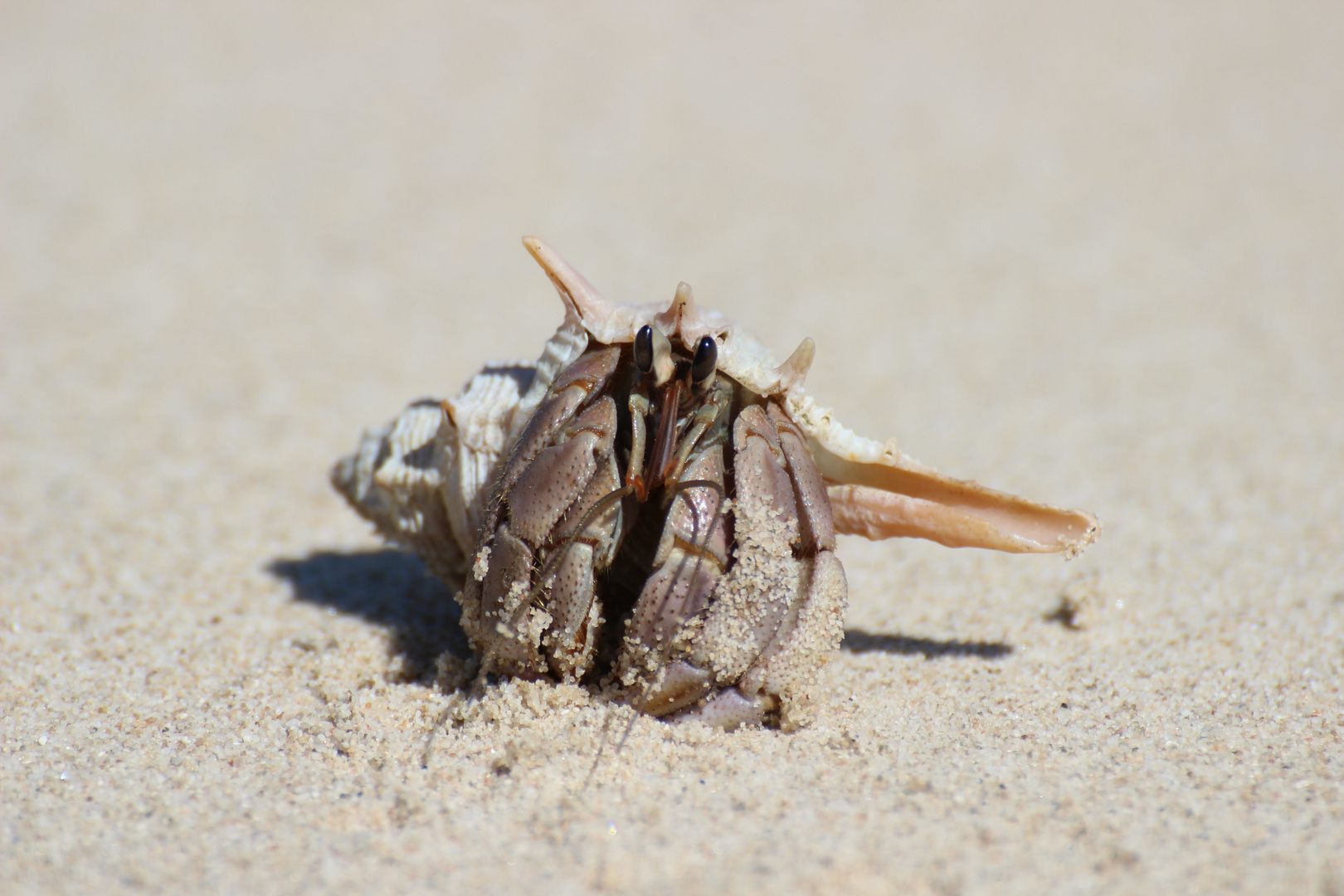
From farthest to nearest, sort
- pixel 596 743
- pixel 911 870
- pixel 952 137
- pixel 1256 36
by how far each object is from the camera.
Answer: pixel 1256 36
pixel 952 137
pixel 596 743
pixel 911 870

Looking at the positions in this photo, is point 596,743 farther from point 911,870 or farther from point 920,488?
point 920,488

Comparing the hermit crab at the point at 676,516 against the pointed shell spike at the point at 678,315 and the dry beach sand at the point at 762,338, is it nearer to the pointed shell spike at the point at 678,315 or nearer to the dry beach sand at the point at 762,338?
the pointed shell spike at the point at 678,315

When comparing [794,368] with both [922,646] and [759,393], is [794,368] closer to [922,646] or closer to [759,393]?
[759,393]

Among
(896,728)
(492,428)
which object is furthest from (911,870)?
(492,428)

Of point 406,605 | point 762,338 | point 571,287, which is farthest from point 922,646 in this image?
point 762,338

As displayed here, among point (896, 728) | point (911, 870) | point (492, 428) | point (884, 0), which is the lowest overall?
point (911, 870)

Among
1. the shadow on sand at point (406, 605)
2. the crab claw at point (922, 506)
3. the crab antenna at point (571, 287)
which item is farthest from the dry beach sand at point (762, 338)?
the crab antenna at point (571, 287)

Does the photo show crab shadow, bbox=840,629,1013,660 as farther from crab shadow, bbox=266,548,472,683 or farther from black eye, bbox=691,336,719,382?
crab shadow, bbox=266,548,472,683
